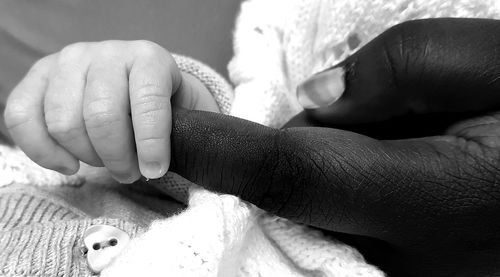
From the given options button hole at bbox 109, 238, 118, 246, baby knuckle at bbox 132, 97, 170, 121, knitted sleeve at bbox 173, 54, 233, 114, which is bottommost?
button hole at bbox 109, 238, 118, 246

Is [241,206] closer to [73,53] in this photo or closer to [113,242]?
[113,242]

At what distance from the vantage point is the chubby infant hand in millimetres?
417

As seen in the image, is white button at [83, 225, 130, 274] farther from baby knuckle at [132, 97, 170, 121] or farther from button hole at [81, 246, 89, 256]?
baby knuckle at [132, 97, 170, 121]

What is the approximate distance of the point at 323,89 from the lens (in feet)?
1.58

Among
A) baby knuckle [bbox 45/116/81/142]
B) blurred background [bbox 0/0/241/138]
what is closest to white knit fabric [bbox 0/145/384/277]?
baby knuckle [bbox 45/116/81/142]

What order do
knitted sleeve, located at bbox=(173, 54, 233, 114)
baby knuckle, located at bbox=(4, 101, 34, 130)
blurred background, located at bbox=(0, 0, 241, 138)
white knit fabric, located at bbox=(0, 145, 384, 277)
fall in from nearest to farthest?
white knit fabric, located at bbox=(0, 145, 384, 277), baby knuckle, located at bbox=(4, 101, 34, 130), knitted sleeve, located at bbox=(173, 54, 233, 114), blurred background, located at bbox=(0, 0, 241, 138)

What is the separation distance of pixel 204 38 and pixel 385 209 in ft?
1.66

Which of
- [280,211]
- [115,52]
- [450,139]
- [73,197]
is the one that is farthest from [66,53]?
[450,139]

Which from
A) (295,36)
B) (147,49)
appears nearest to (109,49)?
(147,49)

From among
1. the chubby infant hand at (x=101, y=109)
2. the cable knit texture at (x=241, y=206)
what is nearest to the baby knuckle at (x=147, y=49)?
the chubby infant hand at (x=101, y=109)

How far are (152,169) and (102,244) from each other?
0.25ft

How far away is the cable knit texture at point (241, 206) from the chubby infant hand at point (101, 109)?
2.3 inches

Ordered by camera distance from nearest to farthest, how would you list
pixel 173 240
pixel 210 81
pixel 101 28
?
1. pixel 173 240
2. pixel 210 81
3. pixel 101 28

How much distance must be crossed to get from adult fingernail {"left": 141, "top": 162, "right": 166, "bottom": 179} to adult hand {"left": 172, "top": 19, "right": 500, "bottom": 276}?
15mm
